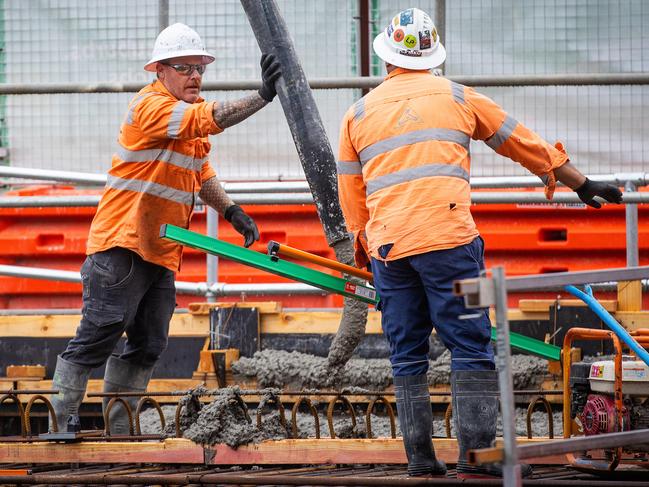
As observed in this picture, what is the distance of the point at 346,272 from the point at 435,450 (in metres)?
0.97

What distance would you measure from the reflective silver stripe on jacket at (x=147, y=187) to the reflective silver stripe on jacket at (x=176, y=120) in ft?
1.41

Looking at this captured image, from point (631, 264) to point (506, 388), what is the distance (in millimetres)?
3825

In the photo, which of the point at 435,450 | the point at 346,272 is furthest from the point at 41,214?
the point at 435,450

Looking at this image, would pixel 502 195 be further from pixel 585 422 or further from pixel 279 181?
pixel 585 422

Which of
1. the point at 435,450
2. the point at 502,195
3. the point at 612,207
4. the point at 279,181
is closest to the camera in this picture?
the point at 435,450

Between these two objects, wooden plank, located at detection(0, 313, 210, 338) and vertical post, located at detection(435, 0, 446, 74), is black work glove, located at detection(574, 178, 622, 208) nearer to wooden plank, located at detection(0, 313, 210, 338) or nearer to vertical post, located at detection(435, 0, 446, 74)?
vertical post, located at detection(435, 0, 446, 74)

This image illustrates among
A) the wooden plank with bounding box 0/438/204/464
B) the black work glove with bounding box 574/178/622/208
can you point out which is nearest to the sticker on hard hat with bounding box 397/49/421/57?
the black work glove with bounding box 574/178/622/208

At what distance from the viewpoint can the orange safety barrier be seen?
8.41 m

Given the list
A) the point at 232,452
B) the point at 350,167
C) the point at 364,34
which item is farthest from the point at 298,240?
the point at 350,167

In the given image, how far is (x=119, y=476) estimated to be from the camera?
514 centimetres

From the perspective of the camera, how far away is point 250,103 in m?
5.80

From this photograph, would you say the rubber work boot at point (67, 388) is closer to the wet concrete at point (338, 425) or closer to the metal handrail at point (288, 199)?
the wet concrete at point (338, 425)

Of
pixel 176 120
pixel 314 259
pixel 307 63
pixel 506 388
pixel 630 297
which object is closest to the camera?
pixel 506 388

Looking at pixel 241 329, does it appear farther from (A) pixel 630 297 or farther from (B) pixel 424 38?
(B) pixel 424 38
